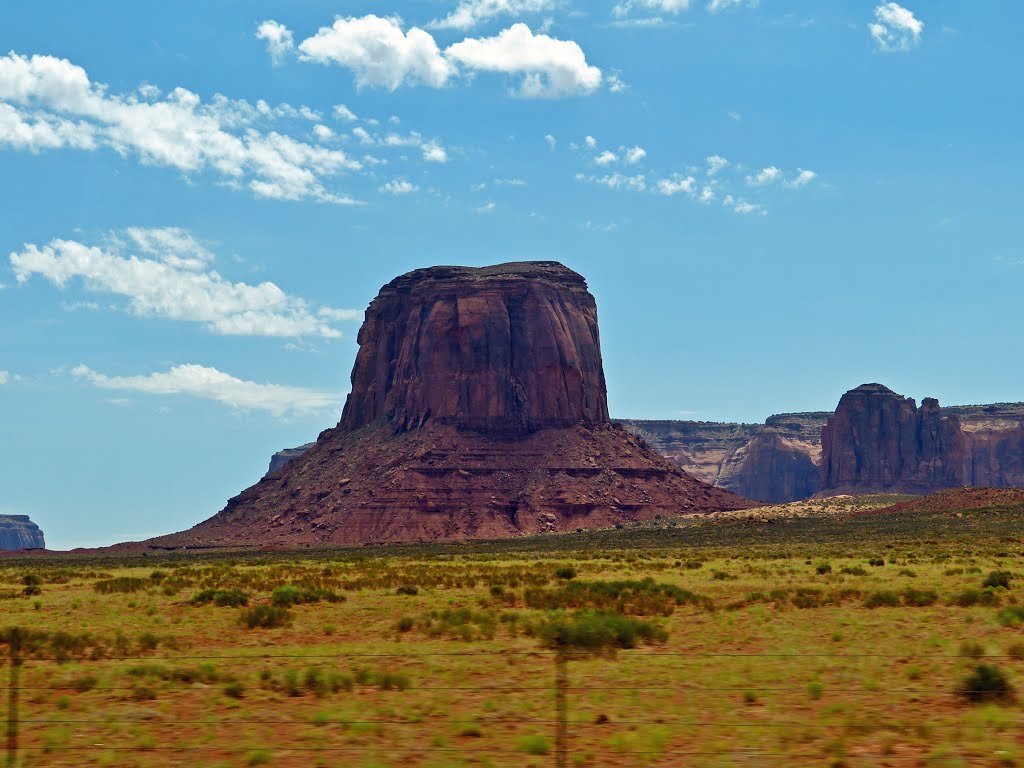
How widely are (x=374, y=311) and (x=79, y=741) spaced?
138836 millimetres

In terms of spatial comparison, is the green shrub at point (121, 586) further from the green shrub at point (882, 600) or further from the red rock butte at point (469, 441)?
the red rock butte at point (469, 441)

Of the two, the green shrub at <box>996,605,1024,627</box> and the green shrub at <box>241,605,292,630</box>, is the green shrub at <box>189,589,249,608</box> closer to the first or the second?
the green shrub at <box>241,605,292,630</box>

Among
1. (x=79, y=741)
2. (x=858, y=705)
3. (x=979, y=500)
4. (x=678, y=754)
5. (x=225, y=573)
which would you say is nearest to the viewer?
(x=678, y=754)

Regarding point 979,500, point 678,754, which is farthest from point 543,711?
point 979,500

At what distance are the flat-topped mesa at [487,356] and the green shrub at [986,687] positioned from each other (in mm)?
118628

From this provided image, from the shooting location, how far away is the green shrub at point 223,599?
1336 inches

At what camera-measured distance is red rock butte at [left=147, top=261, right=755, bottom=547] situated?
120 metres

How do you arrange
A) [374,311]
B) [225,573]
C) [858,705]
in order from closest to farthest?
[858,705], [225,573], [374,311]

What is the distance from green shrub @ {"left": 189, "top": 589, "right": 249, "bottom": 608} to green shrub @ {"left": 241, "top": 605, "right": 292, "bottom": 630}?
2.98m

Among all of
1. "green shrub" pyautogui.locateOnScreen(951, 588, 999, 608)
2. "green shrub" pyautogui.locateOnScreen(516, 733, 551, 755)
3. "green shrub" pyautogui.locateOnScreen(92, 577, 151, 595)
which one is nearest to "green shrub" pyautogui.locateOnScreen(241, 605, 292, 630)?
"green shrub" pyautogui.locateOnScreen(92, 577, 151, 595)

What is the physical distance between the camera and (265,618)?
29.9m

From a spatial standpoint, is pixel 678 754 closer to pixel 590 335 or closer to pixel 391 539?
pixel 391 539

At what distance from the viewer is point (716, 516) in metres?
116

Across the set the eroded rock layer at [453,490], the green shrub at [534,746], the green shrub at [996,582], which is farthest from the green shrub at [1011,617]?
the eroded rock layer at [453,490]
